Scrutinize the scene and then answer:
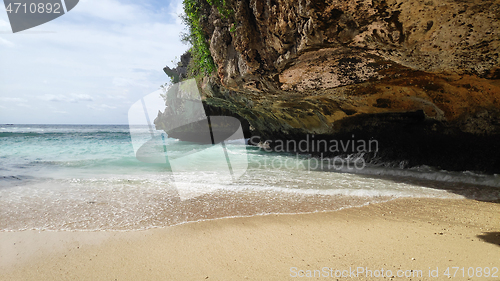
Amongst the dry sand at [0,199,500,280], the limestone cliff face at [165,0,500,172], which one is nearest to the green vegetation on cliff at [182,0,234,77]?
the limestone cliff face at [165,0,500,172]

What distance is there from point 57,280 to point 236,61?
17.8ft

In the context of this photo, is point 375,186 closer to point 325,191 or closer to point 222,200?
point 325,191

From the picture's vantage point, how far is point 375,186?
4.39 m

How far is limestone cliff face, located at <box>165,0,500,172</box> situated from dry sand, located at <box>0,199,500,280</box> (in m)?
2.40

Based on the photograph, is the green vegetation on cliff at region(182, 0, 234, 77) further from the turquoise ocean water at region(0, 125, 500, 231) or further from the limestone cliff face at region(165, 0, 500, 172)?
the turquoise ocean water at region(0, 125, 500, 231)

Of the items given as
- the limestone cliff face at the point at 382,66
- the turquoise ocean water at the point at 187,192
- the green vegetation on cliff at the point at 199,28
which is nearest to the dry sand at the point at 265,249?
the turquoise ocean water at the point at 187,192

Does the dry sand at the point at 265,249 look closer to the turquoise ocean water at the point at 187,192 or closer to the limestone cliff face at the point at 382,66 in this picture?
the turquoise ocean water at the point at 187,192

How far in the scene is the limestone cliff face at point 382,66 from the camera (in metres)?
3.21

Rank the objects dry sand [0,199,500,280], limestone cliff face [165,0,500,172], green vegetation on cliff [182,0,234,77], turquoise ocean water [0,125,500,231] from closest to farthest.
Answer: dry sand [0,199,500,280] → turquoise ocean water [0,125,500,231] → limestone cliff face [165,0,500,172] → green vegetation on cliff [182,0,234,77]

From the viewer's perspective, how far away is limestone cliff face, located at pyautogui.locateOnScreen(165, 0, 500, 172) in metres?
3.21

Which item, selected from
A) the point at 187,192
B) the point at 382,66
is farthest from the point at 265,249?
the point at 382,66

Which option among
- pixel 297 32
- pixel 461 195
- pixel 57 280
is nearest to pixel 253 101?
pixel 297 32

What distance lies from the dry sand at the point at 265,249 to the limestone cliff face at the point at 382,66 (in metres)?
2.40

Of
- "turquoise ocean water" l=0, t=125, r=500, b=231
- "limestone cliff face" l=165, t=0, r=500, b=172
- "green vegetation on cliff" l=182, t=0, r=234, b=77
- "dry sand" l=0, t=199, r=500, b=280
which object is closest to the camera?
"dry sand" l=0, t=199, r=500, b=280
